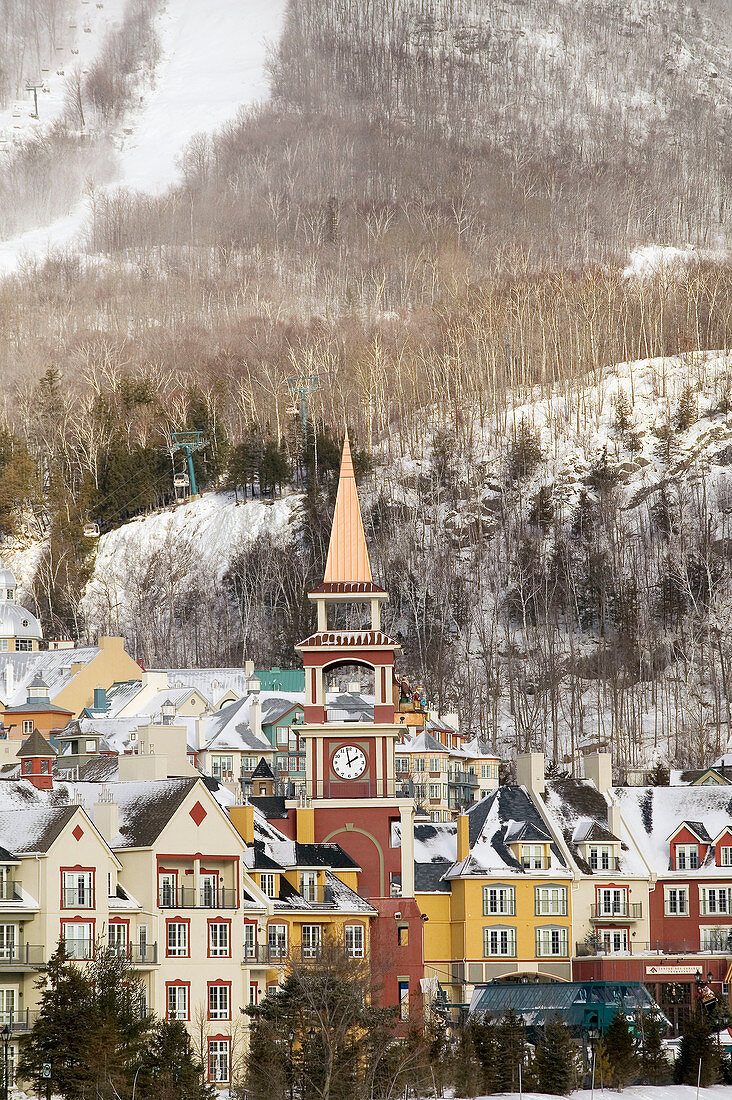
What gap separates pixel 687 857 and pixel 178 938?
28.4 meters

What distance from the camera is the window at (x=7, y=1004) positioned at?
219ft

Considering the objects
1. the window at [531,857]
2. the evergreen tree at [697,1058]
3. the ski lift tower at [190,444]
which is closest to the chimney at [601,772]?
the window at [531,857]

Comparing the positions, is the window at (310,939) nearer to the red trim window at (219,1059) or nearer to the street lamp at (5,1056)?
the red trim window at (219,1059)

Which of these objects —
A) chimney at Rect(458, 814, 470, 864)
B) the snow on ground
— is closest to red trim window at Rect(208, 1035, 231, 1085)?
chimney at Rect(458, 814, 470, 864)

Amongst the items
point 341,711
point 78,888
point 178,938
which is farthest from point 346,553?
point 78,888

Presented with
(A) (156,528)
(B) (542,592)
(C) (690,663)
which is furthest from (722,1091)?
(A) (156,528)

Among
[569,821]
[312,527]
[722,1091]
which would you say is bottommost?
[722,1091]

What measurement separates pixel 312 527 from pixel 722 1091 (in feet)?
362

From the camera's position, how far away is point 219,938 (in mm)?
73375

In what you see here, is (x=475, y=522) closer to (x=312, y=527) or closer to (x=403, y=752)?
(x=312, y=527)

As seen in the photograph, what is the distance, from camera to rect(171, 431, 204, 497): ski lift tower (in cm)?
19438

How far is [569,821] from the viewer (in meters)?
92.0

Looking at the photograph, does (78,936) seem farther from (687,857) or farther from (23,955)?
(687,857)

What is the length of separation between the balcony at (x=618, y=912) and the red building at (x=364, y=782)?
9182 millimetres
